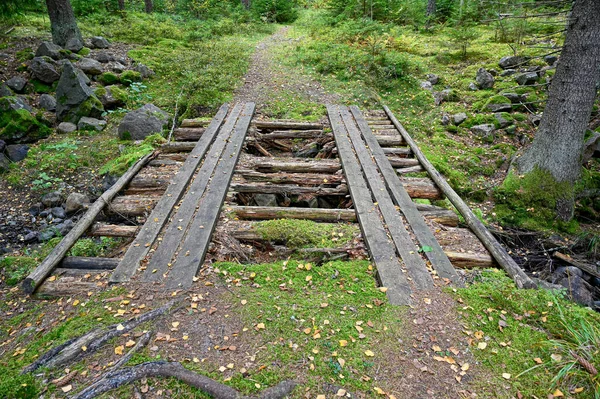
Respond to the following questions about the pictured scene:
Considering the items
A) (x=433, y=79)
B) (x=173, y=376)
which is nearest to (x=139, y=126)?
(x=173, y=376)

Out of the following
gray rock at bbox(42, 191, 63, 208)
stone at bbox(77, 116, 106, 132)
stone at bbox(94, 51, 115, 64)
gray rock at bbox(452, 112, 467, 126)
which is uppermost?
stone at bbox(94, 51, 115, 64)

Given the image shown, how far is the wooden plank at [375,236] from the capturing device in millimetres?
3771

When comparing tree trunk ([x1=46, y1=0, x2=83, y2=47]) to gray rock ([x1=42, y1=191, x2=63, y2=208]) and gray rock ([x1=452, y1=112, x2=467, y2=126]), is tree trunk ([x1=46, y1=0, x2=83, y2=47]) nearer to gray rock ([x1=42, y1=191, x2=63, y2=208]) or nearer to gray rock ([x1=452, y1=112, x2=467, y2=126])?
gray rock ([x1=42, y1=191, x2=63, y2=208])

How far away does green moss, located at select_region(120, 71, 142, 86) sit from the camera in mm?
10930

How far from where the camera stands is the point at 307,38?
56.2ft

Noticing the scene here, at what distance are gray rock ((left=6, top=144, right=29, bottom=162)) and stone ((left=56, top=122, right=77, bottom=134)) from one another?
3.06ft

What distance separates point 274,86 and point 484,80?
251 inches

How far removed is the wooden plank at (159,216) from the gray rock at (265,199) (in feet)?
3.79

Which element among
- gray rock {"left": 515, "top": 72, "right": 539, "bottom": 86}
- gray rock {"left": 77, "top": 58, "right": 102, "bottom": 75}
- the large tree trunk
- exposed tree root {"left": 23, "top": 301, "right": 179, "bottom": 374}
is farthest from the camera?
gray rock {"left": 77, "top": 58, "right": 102, "bottom": 75}

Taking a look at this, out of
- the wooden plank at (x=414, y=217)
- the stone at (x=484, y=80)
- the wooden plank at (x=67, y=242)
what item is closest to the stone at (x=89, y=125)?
the wooden plank at (x=67, y=242)

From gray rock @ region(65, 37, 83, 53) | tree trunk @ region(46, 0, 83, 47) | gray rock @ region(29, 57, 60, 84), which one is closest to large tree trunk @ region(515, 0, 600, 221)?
gray rock @ region(29, 57, 60, 84)

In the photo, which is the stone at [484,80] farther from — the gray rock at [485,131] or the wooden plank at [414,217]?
the wooden plank at [414,217]

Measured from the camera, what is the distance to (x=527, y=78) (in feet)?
33.6

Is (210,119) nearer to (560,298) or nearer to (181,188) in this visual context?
(181,188)
